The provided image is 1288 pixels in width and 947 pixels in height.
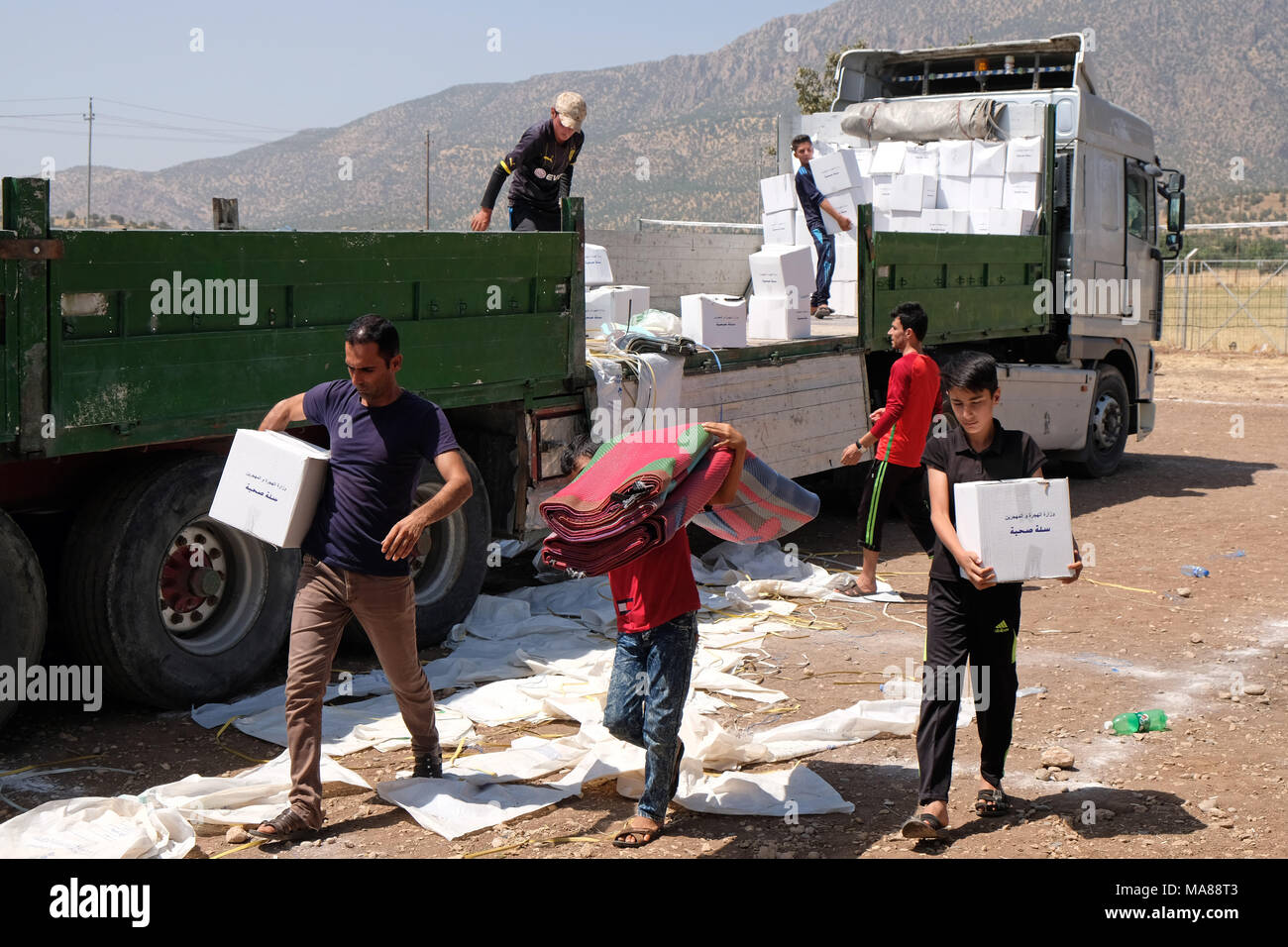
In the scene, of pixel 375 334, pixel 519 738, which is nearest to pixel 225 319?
pixel 375 334

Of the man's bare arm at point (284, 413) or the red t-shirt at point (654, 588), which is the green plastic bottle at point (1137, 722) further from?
the man's bare arm at point (284, 413)

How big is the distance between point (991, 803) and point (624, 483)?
1.78m

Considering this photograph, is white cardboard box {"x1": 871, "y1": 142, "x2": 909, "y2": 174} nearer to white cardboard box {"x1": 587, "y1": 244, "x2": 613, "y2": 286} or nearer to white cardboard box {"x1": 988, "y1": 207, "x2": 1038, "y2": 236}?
white cardboard box {"x1": 988, "y1": 207, "x2": 1038, "y2": 236}

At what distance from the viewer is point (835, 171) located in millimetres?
12188

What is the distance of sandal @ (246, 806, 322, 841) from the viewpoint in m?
4.72

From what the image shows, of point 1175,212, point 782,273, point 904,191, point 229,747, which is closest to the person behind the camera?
point 229,747

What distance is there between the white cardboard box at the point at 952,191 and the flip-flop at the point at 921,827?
8857mm

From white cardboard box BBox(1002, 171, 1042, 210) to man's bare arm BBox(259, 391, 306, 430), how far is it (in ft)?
29.4

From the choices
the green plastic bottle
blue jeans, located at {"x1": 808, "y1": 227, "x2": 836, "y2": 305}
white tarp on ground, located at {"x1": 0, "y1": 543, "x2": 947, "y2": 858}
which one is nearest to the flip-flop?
white tarp on ground, located at {"x1": 0, "y1": 543, "x2": 947, "y2": 858}

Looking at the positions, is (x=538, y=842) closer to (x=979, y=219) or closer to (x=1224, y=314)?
(x=979, y=219)

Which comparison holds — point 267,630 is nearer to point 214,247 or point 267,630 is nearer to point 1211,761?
point 214,247

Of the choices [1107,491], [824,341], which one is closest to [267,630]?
[824,341]

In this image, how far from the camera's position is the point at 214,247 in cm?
584

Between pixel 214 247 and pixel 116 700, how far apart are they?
1976 millimetres
